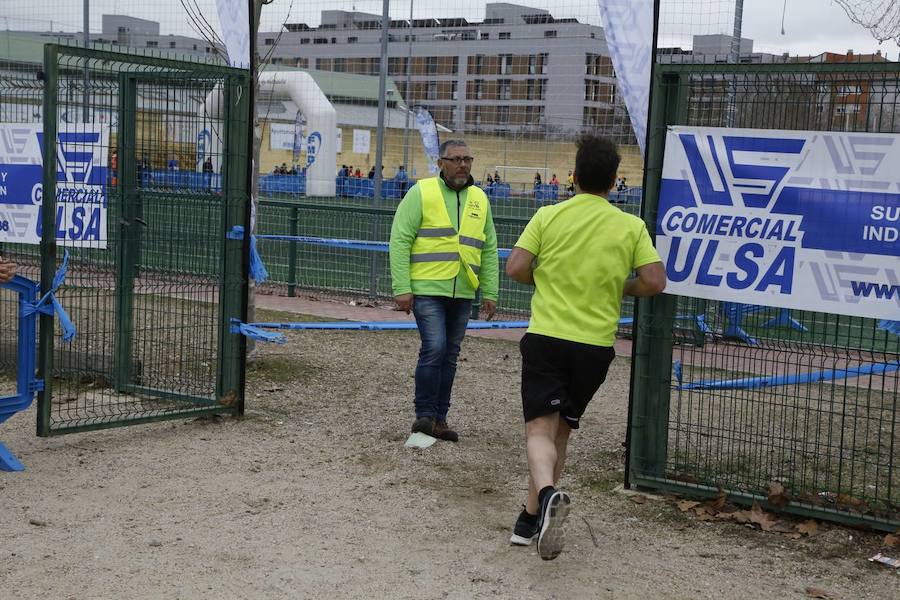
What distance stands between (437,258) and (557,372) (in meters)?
2.07

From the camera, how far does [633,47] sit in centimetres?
828

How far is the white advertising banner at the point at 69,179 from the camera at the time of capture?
22.6 ft

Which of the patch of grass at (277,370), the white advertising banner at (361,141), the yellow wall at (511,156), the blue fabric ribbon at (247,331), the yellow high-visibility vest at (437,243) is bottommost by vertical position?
the patch of grass at (277,370)

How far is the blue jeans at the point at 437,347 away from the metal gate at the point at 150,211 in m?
1.44

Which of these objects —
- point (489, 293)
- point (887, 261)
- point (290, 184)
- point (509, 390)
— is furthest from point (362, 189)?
point (887, 261)

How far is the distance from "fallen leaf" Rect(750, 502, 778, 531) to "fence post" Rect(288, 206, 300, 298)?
359 inches

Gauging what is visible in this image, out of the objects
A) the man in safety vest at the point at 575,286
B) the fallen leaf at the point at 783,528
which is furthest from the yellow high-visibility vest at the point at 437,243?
the fallen leaf at the point at 783,528

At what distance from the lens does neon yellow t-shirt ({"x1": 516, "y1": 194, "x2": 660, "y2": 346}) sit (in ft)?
16.3

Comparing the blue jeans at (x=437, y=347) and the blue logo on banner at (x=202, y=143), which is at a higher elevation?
the blue logo on banner at (x=202, y=143)

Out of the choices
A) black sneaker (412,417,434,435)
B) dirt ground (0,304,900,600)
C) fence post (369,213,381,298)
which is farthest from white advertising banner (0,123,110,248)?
fence post (369,213,381,298)

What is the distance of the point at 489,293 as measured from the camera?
720 cm

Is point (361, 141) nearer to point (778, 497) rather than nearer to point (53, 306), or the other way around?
point (53, 306)

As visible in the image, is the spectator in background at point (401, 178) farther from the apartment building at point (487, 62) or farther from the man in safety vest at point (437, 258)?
the man in safety vest at point (437, 258)

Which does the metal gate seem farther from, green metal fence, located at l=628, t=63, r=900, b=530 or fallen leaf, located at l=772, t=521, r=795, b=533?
fallen leaf, located at l=772, t=521, r=795, b=533
